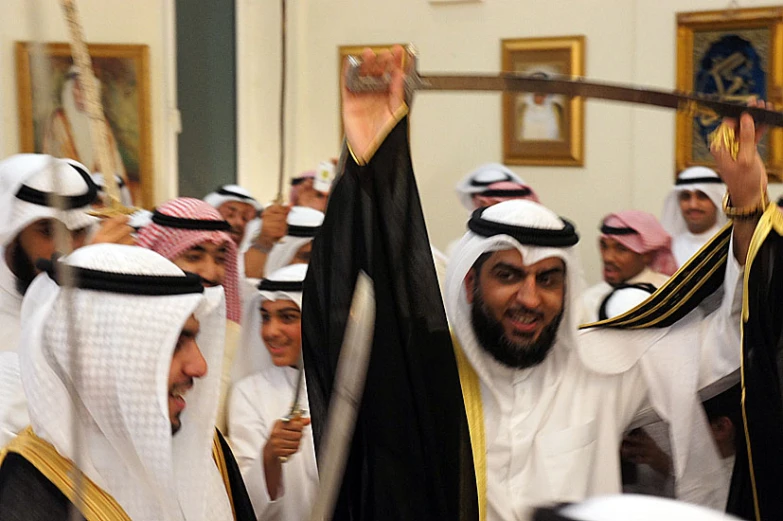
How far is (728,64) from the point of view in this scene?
6.68 meters

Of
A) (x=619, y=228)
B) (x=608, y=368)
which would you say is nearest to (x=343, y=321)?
(x=608, y=368)

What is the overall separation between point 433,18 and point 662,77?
1795 millimetres

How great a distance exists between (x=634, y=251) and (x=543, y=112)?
1.91 m

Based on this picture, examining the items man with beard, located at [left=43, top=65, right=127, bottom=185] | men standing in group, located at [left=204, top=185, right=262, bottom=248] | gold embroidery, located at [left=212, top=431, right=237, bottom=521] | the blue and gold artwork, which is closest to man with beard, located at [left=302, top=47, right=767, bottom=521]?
gold embroidery, located at [left=212, top=431, right=237, bottom=521]

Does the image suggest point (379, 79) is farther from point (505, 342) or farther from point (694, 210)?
point (694, 210)

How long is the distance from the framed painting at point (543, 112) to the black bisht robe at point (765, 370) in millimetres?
4865

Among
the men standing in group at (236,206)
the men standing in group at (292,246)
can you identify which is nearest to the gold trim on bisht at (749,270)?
the men standing in group at (292,246)

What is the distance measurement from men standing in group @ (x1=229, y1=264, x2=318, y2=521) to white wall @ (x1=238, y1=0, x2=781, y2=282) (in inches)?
152

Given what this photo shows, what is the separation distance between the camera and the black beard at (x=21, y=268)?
2.90 metres

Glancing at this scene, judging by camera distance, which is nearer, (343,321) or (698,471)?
(343,321)

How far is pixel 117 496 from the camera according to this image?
1939mm

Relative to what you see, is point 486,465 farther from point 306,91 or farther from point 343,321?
point 306,91

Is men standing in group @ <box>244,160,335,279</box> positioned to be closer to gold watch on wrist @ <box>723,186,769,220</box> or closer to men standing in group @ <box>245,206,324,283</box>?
men standing in group @ <box>245,206,324,283</box>

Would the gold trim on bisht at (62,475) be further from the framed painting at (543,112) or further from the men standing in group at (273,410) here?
the framed painting at (543,112)
